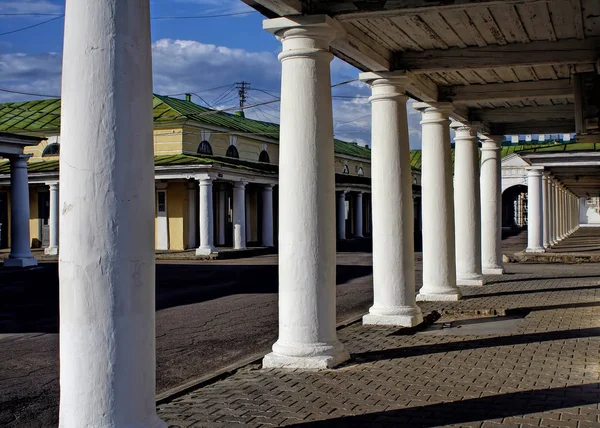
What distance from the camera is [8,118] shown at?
42.2 metres

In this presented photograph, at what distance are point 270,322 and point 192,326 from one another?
1207 mm

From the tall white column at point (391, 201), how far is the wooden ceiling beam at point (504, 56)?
351 millimetres

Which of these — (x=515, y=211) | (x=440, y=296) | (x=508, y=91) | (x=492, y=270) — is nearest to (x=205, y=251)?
(x=492, y=270)

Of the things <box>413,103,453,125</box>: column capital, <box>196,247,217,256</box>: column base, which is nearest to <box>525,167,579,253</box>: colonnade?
<box>196,247,217,256</box>: column base

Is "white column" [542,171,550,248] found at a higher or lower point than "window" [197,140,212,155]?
lower

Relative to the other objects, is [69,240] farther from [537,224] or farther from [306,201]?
[537,224]

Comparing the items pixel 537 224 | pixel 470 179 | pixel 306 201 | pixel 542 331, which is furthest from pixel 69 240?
pixel 537 224

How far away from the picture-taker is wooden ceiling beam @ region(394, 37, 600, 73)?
10000 mm

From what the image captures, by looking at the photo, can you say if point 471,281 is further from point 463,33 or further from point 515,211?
point 515,211

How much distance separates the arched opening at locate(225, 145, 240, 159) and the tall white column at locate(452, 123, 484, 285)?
2463cm

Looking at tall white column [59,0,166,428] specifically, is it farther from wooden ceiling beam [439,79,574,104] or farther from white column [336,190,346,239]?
white column [336,190,346,239]

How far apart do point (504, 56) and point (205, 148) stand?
A: 95.8 ft

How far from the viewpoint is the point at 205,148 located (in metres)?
38.6

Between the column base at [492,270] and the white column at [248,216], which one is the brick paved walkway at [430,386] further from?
the white column at [248,216]
